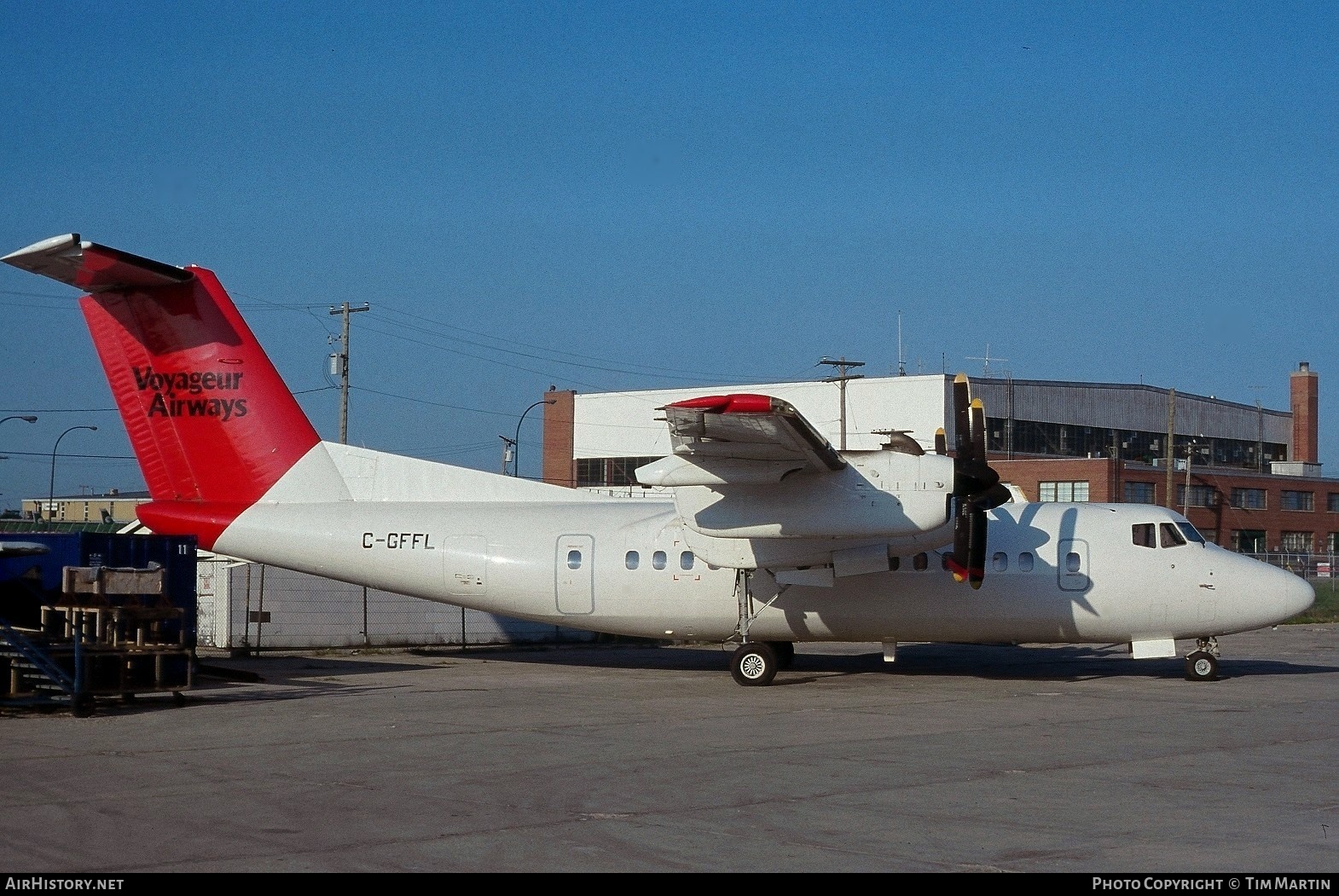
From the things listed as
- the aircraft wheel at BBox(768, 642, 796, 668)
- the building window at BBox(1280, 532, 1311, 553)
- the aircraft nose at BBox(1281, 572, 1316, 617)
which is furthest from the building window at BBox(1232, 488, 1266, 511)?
the aircraft wheel at BBox(768, 642, 796, 668)

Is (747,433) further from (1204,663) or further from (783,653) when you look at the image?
(1204,663)

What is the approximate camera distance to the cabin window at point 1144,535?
19.9m

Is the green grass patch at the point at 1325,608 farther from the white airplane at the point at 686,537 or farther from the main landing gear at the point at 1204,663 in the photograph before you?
the white airplane at the point at 686,537

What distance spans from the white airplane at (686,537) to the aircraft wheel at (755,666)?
3 cm

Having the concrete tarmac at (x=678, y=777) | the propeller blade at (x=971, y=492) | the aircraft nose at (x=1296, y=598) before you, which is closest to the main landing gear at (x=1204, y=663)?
the concrete tarmac at (x=678, y=777)

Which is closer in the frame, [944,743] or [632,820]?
[632,820]

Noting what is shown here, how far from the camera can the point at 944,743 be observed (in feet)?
43.9

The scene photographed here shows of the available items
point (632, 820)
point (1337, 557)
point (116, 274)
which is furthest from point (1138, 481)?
point (632, 820)

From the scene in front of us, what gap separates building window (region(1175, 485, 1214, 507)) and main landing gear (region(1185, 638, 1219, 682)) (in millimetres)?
45515

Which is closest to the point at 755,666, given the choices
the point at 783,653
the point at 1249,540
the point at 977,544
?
the point at 783,653

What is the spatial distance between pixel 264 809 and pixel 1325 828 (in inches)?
297

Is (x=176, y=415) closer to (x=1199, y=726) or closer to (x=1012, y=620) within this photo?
(x=1012, y=620)

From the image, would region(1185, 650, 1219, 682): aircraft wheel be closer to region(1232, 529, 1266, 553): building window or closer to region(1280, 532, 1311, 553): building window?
region(1232, 529, 1266, 553): building window

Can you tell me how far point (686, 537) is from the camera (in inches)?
757
